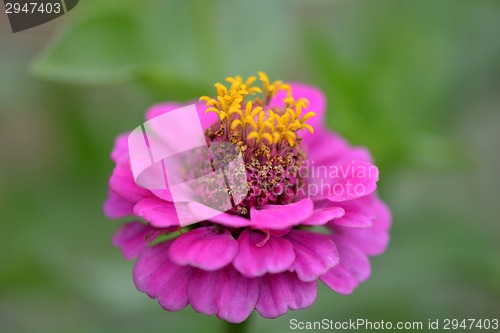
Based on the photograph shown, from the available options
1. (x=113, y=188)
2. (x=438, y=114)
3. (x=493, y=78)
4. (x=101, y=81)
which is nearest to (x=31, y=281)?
(x=101, y=81)

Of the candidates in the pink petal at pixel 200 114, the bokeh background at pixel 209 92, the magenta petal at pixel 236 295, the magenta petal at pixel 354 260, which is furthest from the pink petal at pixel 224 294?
the bokeh background at pixel 209 92

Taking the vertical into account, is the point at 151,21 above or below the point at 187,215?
above

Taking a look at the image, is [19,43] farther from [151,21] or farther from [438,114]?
[438,114]

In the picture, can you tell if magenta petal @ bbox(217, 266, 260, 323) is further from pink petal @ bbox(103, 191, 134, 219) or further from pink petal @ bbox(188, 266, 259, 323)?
pink petal @ bbox(103, 191, 134, 219)

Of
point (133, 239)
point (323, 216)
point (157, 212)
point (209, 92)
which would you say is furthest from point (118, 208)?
point (209, 92)

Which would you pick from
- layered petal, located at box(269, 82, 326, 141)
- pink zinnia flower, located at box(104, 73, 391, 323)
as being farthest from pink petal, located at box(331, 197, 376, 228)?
layered petal, located at box(269, 82, 326, 141)

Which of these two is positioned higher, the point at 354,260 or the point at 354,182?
the point at 354,182

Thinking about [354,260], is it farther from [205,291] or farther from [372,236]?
[205,291]

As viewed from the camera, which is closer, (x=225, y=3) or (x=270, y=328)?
(x=270, y=328)
